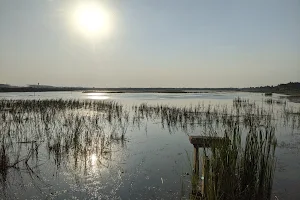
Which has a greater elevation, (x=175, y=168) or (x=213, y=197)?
(x=213, y=197)

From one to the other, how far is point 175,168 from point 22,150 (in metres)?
6.34

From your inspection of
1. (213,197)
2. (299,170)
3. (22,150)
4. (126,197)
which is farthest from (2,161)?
(299,170)

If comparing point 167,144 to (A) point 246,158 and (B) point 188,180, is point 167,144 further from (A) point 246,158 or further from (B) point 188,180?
(A) point 246,158

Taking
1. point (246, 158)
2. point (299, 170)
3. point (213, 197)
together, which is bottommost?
point (299, 170)

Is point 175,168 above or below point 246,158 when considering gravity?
below

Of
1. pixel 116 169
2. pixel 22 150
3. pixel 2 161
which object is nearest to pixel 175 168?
pixel 116 169

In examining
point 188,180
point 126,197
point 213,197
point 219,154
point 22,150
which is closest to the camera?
point 213,197

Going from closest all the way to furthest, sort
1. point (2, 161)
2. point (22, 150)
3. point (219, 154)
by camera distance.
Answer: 1. point (219, 154)
2. point (2, 161)
3. point (22, 150)

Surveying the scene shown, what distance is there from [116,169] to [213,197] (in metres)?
4.35

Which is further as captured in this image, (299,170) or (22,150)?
(22,150)

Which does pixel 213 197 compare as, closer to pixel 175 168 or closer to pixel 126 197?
pixel 126 197

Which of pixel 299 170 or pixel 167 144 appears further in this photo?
pixel 167 144

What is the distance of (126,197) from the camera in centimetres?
666

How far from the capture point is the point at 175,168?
29.6ft
